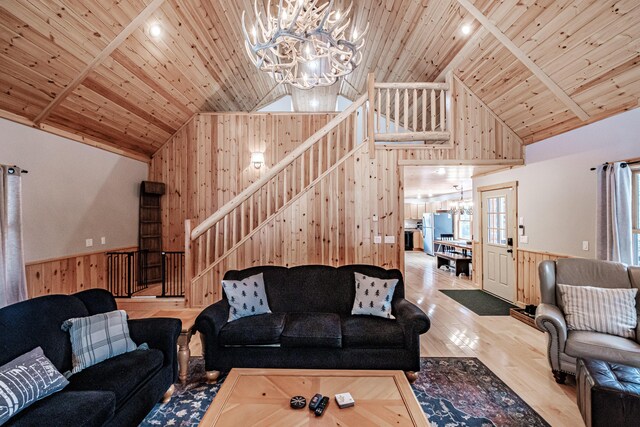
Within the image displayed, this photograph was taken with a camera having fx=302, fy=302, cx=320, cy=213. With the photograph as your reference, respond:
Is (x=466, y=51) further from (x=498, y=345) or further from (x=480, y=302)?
(x=480, y=302)

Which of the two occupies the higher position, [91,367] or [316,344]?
[91,367]

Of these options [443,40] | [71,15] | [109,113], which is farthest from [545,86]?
[109,113]

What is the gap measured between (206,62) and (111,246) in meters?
3.57

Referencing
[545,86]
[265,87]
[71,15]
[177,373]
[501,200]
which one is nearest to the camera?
[177,373]

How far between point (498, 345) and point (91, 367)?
13.0 feet

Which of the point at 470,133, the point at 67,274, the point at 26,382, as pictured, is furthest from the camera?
the point at 470,133

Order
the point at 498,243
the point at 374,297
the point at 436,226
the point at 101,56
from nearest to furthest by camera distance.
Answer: the point at 374,297
the point at 101,56
the point at 498,243
the point at 436,226

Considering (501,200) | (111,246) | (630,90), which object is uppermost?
(630,90)

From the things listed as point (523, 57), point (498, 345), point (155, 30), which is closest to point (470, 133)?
point (523, 57)

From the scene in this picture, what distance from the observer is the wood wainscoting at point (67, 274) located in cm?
379

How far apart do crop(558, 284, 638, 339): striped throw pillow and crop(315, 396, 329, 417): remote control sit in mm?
2481

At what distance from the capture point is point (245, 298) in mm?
3133

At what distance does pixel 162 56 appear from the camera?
4336mm

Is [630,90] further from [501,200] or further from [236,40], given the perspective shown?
[236,40]
